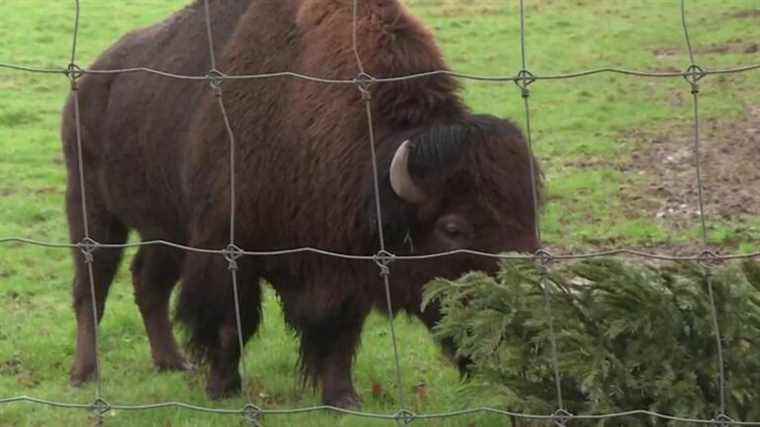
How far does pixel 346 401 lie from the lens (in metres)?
5.60

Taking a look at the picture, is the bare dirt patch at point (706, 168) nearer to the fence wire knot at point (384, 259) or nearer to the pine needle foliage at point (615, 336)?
the fence wire knot at point (384, 259)

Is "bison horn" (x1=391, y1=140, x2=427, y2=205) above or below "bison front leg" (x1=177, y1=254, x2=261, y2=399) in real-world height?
above

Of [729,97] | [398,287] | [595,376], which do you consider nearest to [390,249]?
[398,287]

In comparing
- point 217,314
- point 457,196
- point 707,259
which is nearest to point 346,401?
point 217,314

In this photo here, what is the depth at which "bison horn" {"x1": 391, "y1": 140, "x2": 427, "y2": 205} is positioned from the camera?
484cm

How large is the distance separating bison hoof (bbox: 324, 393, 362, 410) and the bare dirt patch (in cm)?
371

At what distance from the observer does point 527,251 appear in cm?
471

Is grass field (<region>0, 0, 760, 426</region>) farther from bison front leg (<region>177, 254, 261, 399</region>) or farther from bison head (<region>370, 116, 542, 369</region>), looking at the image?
bison head (<region>370, 116, 542, 369</region>)

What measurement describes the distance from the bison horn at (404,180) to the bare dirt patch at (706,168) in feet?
13.2

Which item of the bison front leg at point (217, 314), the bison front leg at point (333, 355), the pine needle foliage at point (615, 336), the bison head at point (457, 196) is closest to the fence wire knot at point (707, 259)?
the pine needle foliage at point (615, 336)

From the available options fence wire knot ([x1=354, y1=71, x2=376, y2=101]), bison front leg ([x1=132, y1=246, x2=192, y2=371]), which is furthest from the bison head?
bison front leg ([x1=132, y1=246, x2=192, y2=371])

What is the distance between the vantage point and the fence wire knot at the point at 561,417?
149 inches

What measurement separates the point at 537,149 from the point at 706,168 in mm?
1603

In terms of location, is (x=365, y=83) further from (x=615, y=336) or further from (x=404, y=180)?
(x=615, y=336)
